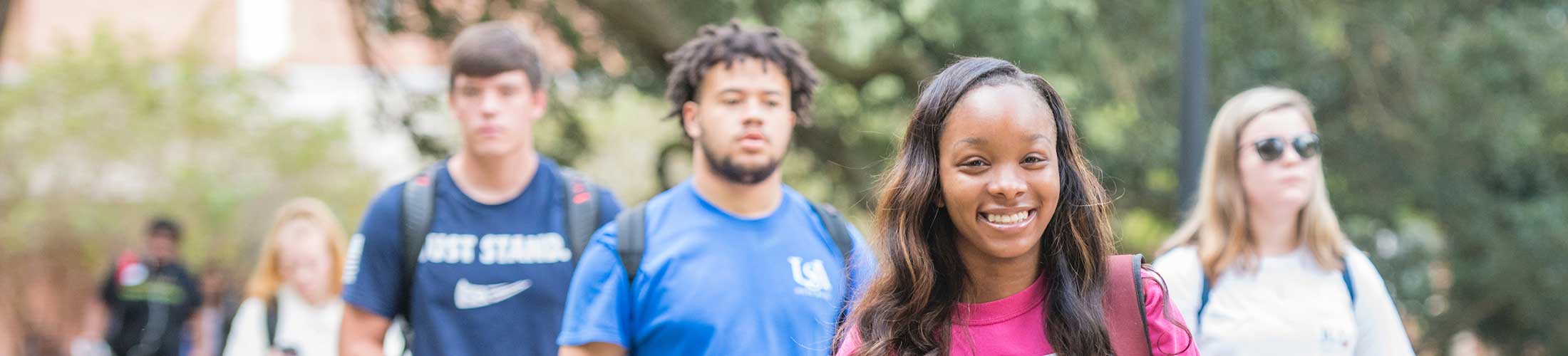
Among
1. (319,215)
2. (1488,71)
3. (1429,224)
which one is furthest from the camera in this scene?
(1429,224)

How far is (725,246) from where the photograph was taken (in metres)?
3.88

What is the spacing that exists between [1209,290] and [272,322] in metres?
5.09

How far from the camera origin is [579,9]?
418 inches

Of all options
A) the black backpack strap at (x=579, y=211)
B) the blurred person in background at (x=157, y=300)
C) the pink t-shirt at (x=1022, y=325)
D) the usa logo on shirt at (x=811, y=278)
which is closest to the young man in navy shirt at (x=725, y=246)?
the usa logo on shirt at (x=811, y=278)

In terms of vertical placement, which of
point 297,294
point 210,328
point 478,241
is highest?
point 478,241

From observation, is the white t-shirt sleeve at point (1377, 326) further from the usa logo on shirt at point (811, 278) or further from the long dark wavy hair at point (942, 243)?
the long dark wavy hair at point (942, 243)

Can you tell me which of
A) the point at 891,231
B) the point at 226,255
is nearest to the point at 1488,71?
the point at 891,231

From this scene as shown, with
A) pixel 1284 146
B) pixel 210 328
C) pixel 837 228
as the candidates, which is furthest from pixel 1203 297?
pixel 210 328

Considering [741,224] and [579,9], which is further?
[579,9]

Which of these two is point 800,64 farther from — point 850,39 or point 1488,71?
point 1488,71

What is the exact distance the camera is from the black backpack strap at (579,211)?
4.48 metres

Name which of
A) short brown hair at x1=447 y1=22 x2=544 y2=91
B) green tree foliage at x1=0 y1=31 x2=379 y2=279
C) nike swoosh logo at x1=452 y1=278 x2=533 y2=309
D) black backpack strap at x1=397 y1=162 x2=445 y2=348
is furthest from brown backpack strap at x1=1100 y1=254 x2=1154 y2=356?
green tree foliage at x1=0 y1=31 x2=379 y2=279

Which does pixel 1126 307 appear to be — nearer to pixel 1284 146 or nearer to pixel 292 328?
pixel 1284 146

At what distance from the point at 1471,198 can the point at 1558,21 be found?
164 centimetres
